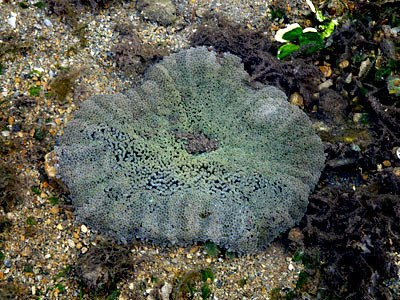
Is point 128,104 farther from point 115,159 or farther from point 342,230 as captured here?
point 342,230

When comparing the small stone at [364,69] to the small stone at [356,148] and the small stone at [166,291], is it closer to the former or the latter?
the small stone at [356,148]

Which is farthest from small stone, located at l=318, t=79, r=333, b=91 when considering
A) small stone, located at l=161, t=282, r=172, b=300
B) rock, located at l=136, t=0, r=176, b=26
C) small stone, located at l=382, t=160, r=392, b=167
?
small stone, located at l=161, t=282, r=172, b=300

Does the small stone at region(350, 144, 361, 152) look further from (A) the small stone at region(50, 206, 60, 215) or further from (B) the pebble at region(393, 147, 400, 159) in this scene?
(A) the small stone at region(50, 206, 60, 215)

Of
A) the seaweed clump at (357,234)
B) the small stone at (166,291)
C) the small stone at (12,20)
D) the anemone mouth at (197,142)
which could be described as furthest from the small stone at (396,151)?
the small stone at (12,20)

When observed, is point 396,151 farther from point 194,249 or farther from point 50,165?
point 50,165

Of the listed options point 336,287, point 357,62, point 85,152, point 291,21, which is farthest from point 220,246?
point 291,21

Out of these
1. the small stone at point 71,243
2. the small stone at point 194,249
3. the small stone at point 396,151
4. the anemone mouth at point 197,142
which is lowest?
the small stone at point 71,243

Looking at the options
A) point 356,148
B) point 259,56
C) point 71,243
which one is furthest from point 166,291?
point 259,56
